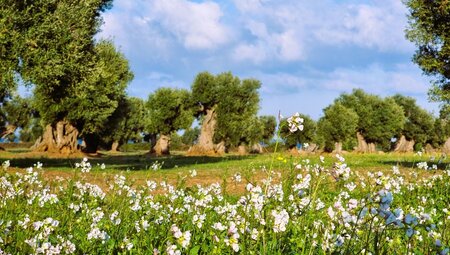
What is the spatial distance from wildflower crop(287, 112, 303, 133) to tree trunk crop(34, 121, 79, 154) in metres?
52.8

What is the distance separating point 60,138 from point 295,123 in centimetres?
5350

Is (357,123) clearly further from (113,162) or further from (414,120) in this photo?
(113,162)

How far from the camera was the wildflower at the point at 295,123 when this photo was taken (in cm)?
318

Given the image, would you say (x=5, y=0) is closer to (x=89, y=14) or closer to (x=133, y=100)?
(x=89, y=14)

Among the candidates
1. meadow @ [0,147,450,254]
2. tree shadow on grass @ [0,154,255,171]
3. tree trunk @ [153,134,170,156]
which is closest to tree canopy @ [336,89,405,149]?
tree trunk @ [153,134,170,156]

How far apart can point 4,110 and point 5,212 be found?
8816 centimetres

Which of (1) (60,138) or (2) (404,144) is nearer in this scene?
(1) (60,138)

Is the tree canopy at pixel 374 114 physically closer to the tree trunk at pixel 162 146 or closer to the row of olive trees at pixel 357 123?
the row of olive trees at pixel 357 123

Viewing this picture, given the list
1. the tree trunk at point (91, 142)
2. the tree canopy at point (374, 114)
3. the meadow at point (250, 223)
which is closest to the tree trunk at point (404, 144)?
the tree canopy at point (374, 114)

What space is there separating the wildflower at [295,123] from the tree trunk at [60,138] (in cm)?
5278

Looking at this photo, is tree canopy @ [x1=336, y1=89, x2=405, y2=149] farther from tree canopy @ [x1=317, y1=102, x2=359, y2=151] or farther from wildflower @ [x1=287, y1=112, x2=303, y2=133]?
wildflower @ [x1=287, y1=112, x2=303, y2=133]

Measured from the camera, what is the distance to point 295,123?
324cm

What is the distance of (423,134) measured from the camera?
109 metres

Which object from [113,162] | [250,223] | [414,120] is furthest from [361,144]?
[250,223]
